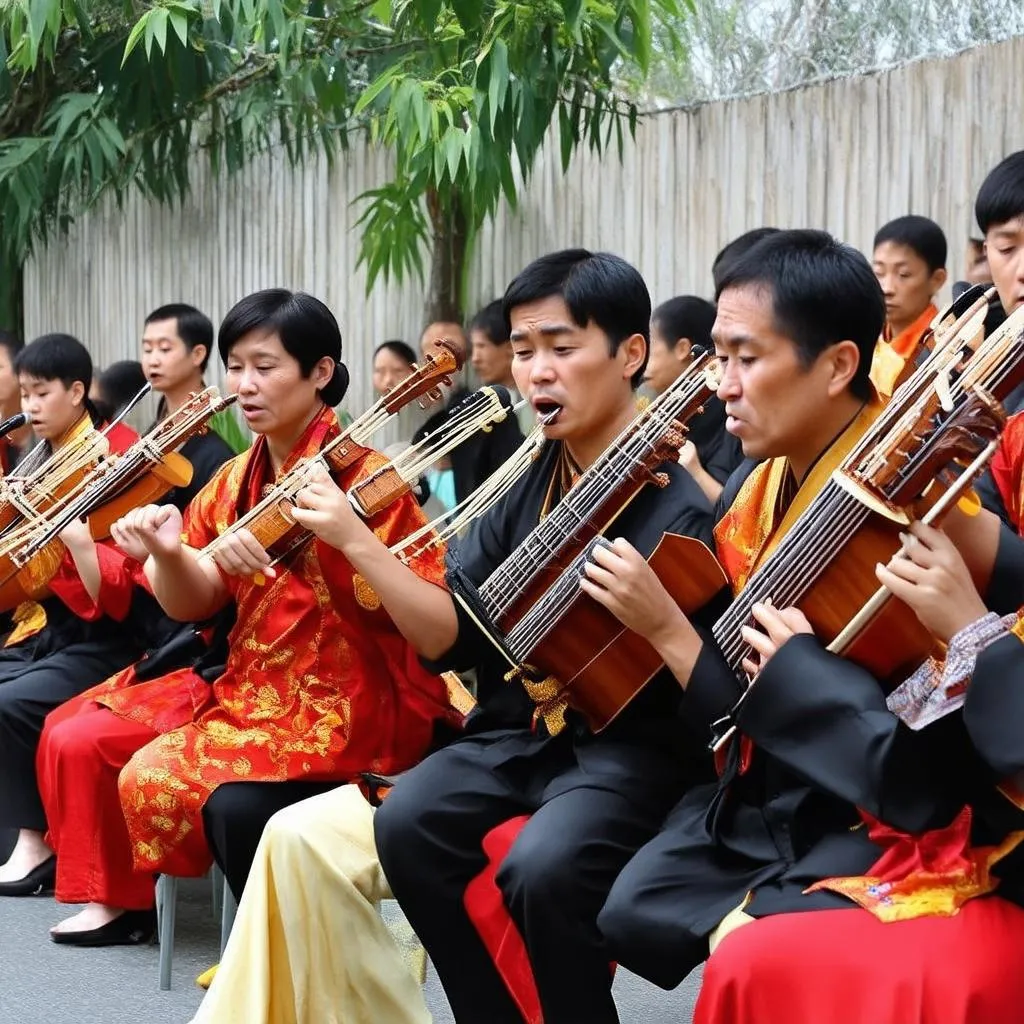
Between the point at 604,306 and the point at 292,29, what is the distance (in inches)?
154

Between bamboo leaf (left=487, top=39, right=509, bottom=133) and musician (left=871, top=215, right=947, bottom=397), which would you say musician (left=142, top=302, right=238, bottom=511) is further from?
musician (left=871, top=215, right=947, bottom=397)

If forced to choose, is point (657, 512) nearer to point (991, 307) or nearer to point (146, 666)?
point (991, 307)

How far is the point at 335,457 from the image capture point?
13.1 ft

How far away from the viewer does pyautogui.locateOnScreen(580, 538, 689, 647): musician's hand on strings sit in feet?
9.51

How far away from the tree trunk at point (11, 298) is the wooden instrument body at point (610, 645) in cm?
762

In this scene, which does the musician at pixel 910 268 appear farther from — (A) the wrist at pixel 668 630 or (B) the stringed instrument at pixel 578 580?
(A) the wrist at pixel 668 630

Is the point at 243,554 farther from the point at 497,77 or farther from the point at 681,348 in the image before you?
the point at 497,77

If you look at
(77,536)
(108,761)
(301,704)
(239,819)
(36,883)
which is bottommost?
(36,883)

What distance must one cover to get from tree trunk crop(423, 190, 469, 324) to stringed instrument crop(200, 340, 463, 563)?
4024 millimetres

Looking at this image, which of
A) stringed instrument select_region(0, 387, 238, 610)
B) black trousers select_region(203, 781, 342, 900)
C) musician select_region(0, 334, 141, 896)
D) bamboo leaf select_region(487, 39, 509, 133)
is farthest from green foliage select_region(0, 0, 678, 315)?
black trousers select_region(203, 781, 342, 900)

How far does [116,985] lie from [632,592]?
2236 mm

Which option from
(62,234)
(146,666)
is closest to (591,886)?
(146,666)

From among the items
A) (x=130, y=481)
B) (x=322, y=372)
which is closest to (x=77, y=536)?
(x=130, y=481)

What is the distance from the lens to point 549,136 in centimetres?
748
